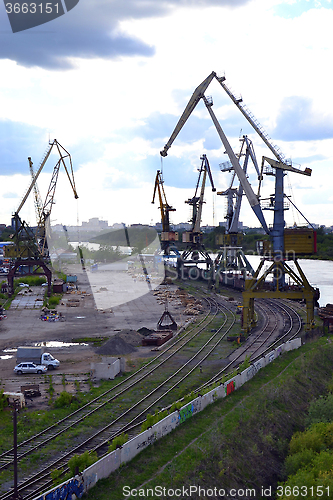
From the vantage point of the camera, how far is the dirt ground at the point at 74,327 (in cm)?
3391

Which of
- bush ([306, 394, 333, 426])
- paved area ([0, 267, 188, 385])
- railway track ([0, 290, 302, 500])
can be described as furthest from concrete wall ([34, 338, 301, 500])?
paved area ([0, 267, 188, 385])

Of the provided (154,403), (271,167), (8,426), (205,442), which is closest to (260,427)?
(205,442)

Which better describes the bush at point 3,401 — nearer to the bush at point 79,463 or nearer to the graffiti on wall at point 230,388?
the bush at point 79,463

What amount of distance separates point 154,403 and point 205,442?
6445 mm

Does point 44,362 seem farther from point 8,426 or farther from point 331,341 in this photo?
point 331,341

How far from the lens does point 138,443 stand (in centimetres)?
2047

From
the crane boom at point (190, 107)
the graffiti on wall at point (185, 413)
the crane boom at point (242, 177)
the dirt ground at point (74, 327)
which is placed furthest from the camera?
the crane boom at point (190, 107)

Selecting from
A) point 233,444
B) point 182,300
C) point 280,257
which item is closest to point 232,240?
point 182,300

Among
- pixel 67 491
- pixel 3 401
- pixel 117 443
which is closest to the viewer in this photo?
pixel 67 491

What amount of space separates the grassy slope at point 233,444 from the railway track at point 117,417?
8.55 ft

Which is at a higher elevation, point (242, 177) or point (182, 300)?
point (242, 177)

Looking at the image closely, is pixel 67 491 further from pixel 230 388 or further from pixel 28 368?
pixel 28 368

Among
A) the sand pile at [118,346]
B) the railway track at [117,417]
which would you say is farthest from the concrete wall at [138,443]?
the sand pile at [118,346]

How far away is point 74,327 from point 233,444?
3361 cm
